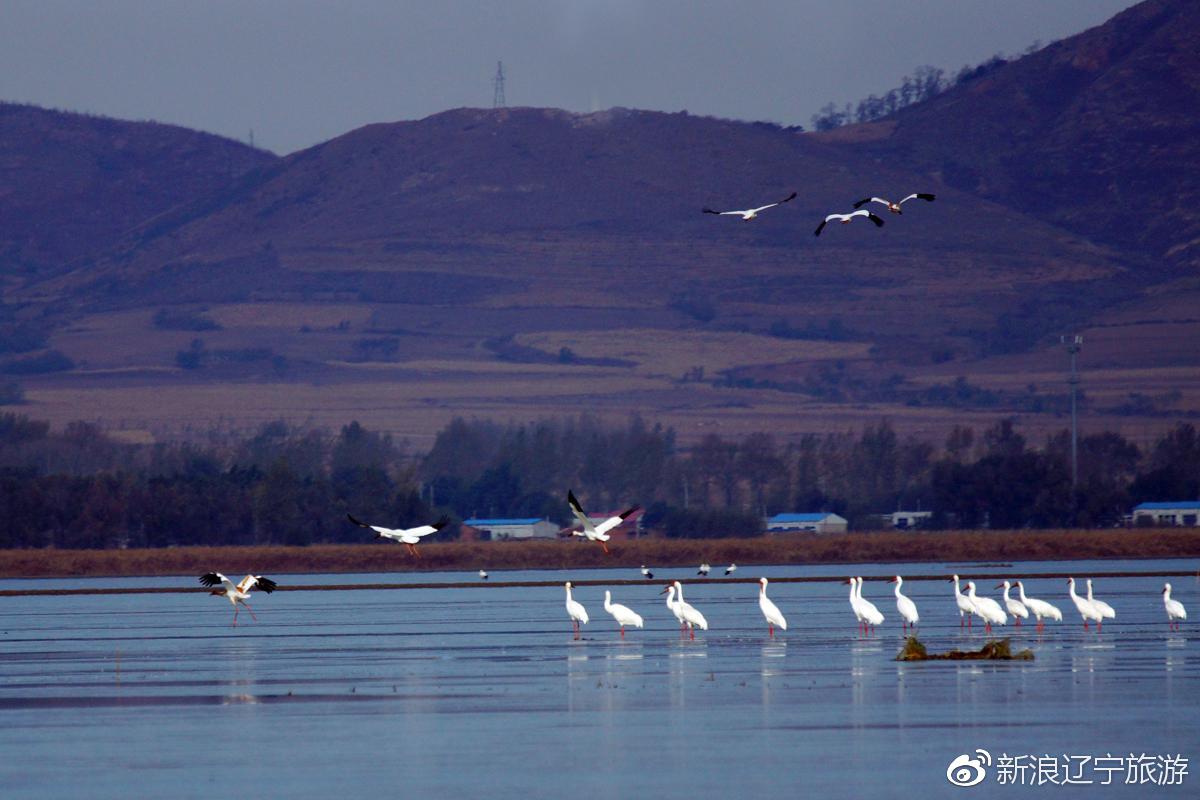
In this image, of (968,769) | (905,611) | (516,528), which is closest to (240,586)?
(905,611)

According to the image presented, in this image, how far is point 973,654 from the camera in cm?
3166

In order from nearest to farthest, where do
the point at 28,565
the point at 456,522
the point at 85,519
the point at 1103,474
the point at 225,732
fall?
the point at 225,732 < the point at 28,565 < the point at 85,519 < the point at 456,522 < the point at 1103,474

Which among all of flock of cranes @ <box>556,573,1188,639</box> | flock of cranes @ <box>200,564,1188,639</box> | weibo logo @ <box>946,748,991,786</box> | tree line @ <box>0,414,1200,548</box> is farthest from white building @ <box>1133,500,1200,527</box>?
weibo logo @ <box>946,748,991,786</box>

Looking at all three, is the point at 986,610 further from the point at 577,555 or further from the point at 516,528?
the point at 516,528

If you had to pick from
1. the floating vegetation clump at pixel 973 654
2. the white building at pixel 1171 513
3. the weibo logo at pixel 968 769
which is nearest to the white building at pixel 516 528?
the white building at pixel 1171 513

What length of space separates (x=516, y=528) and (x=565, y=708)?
336ft

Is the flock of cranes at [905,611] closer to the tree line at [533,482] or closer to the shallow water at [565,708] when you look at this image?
the shallow water at [565,708]

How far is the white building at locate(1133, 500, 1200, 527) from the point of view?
125 meters

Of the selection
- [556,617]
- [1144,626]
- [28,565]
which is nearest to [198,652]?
[556,617]

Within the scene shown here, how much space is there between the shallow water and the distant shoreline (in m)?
39.5

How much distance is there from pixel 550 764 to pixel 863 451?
14318 centimetres

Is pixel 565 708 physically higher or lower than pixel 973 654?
higher

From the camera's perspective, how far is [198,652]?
119 ft

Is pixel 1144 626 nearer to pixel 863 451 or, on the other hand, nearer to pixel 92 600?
pixel 92 600
